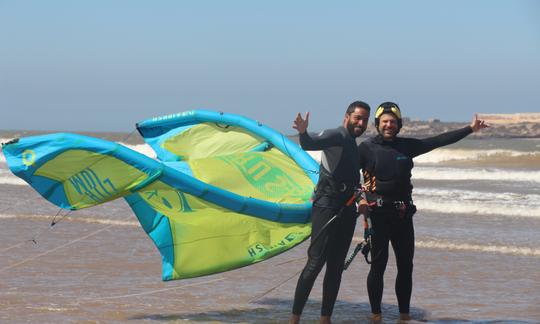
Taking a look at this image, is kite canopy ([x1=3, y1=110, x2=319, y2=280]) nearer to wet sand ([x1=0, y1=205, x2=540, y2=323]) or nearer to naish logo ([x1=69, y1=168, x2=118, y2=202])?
naish logo ([x1=69, y1=168, x2=118, y2=202])

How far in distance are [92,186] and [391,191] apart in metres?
2.30

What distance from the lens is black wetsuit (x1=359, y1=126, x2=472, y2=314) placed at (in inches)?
261

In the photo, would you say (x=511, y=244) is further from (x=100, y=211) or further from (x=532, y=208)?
(x=100, y=211)

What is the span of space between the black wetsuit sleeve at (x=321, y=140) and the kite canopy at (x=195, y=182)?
103 centimetres

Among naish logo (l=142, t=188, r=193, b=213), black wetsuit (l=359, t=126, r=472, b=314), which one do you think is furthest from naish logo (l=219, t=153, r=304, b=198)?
black wetsuit (l=359, t=126, r=472, b=314)

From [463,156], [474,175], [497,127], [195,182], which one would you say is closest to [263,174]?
[195,182]

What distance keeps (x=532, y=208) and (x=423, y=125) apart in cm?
10717

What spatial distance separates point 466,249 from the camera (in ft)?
35.8

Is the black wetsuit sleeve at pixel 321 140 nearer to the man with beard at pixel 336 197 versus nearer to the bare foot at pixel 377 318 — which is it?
the man with beard at pixel 336 197

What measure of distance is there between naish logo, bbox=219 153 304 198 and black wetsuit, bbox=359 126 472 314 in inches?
37.5

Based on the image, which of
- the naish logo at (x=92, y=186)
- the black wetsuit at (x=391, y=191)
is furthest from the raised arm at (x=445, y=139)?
the naish logo at (x=92, y=186)

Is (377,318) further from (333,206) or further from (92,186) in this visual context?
(92,186)

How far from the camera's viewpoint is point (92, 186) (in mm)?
6719

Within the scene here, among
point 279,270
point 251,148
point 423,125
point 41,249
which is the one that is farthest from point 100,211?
point 423,125
